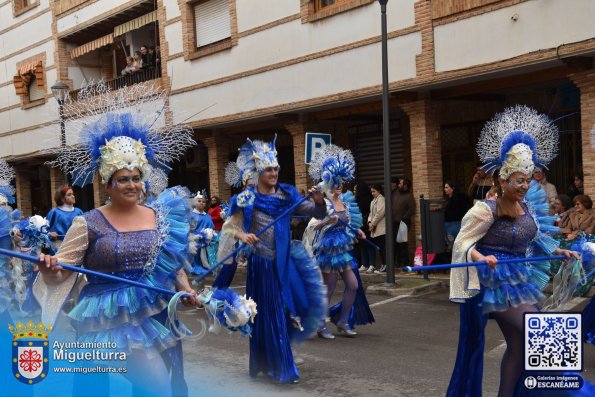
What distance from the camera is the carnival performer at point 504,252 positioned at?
4.78 metres

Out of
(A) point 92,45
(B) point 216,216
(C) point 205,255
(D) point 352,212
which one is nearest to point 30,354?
(D) point 352,212

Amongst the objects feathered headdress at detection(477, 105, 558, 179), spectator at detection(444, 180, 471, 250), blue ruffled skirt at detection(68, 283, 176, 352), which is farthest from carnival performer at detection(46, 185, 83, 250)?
feathered headdress at detection(477, 105, 558, 179)

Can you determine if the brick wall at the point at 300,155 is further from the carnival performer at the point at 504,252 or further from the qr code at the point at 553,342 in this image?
the qr code at the point at 553,342

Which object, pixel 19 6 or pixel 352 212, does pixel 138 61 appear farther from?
pixel 352 212

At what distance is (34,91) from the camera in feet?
89.4

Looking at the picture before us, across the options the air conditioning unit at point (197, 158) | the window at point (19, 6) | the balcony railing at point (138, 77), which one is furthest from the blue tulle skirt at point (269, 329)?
the window at point (19, 6)

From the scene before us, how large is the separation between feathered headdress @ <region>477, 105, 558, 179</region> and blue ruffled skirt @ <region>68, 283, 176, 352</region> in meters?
2.42

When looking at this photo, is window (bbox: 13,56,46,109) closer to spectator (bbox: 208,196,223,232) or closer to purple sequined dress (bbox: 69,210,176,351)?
spectator (bbox: 208,196,223,232)

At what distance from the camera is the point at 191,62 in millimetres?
19797

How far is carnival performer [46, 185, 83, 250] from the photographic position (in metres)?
10.1

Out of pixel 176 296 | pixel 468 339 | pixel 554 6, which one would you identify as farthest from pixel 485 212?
pixel 554 6

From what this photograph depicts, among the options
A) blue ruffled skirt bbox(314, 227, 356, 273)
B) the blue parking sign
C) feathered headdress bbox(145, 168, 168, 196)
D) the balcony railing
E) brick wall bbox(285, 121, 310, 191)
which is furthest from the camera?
the balcony railing

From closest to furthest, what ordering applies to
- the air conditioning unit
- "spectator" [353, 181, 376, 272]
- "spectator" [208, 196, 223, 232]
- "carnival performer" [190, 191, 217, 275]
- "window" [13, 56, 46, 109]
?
"carnival performer" [190, 191, 217, 275]
"spectator" [353, 181, 376, 272]
"spectator" [208, 196, 223, 232]
the air conditioning unit
"window" [13, 56, 46, 109]

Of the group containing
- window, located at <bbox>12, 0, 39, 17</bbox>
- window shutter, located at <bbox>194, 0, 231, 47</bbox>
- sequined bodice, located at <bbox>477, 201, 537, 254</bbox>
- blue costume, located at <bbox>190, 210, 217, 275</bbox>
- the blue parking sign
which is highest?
window, located at <bbox>12, 0, 39, 17</bbox>
